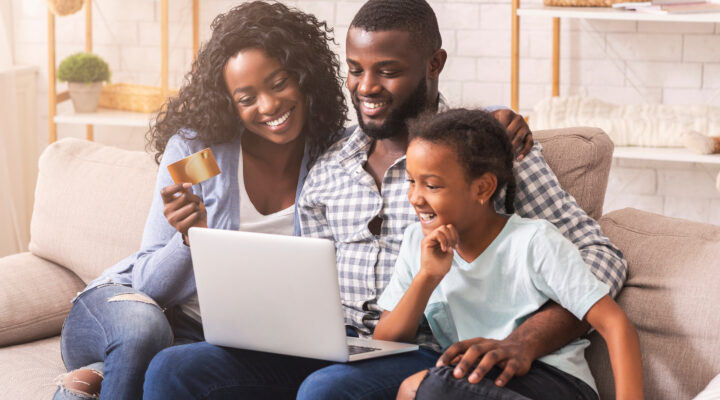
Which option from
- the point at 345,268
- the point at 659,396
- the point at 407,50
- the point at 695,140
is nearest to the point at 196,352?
the point at 345,268

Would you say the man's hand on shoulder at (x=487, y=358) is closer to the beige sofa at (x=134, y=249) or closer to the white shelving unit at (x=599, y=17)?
the beige sofa at (x=134, y=249)

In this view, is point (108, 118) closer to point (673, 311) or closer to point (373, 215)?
point (373, 215)

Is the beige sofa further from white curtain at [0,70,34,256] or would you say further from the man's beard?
white curtain at [0,70,34,256]

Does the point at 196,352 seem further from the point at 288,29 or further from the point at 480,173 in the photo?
the point at 288,29

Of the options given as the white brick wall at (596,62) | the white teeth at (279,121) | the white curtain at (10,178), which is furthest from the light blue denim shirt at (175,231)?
the white curtain at (10,178)

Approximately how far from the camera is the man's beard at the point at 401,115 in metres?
1.80

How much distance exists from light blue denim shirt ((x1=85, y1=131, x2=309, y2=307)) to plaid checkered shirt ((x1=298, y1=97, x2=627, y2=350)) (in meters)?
0.09

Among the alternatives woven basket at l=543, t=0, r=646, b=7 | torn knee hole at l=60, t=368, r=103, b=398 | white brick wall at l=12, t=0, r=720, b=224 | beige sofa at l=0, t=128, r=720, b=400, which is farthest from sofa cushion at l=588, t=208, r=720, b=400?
white brick wall at l=12, t=0, r=720, b=224

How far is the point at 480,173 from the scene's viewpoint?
1.57 meters

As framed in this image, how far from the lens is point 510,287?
5.15 feet

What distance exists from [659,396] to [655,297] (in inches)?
7.0

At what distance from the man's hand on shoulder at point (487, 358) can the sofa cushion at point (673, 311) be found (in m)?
0.29

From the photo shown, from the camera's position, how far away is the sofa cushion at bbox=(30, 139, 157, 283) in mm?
2186

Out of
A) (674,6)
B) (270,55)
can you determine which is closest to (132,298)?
(270,55)
